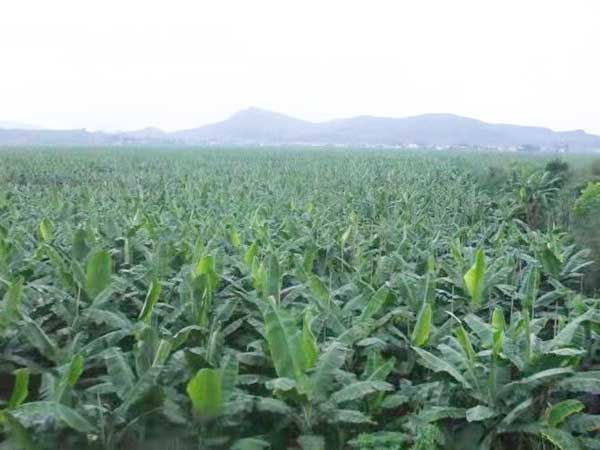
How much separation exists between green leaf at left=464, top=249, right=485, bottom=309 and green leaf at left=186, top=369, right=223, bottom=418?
11.0 ft

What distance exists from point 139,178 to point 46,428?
2188cm

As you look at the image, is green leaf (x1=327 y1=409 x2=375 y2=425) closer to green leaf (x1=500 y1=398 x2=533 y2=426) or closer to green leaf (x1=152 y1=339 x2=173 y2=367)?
green leaf (x1=500 y1=398 x2=533 y2=426)

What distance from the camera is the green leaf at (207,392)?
166 inches

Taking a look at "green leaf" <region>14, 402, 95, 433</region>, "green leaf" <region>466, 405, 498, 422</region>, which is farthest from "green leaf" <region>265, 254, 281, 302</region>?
"green leaf" <region>14, 402, 95, 433</region>

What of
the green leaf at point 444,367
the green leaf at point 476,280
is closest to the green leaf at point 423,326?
the green leaf at point 444,367

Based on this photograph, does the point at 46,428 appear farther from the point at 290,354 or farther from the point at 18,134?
the point at 18,134

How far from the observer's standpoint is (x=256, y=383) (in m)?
5.41

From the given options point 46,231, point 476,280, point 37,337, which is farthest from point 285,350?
point 46,231

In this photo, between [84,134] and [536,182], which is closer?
[536,182]

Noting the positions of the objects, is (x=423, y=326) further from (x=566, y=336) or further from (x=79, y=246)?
(x=79, y=246)

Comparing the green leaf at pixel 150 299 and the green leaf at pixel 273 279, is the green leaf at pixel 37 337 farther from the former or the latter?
the green leaf at pixel 273 279

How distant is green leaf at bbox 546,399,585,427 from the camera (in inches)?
172

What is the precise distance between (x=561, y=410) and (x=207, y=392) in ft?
8.11

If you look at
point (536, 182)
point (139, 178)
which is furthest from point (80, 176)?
point (536, 182)
